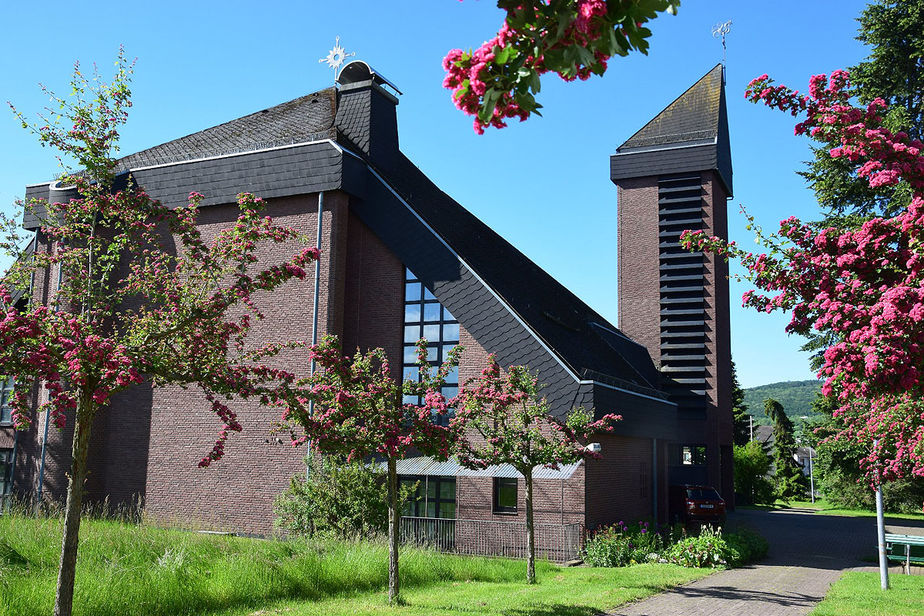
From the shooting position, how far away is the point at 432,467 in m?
20.7

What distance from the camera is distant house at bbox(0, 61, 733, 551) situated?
67.1 ft

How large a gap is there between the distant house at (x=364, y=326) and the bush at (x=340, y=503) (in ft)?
5.33

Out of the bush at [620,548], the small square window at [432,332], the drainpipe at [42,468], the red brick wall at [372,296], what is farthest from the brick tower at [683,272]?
the drainpipe at [42,468]

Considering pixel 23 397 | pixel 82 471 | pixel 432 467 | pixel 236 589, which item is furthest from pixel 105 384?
pixel 432 467

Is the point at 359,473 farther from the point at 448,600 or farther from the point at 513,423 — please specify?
the point at 448,600

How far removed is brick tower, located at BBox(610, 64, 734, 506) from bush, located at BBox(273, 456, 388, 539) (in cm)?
1801

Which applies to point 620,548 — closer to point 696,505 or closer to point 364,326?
point 696,505

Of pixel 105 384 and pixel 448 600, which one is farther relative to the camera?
pixel 448 600

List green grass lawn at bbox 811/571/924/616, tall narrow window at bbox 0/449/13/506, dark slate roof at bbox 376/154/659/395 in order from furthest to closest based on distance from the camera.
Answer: tall narrow window at bbox 0/449/13/506 → dark slate roof at bbox 376/154/659/395 → green grass lawn at bbox 811/571/924/616

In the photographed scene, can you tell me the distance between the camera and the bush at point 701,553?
60.4 feet

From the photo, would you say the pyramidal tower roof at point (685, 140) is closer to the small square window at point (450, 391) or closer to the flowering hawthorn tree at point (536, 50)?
the small square window at point (450, 391)

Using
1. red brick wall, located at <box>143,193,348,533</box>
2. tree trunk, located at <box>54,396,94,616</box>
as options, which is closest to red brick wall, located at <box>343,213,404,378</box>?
red brick wall, located at <box>143,193,348,533</box>

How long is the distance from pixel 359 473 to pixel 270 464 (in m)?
4.05

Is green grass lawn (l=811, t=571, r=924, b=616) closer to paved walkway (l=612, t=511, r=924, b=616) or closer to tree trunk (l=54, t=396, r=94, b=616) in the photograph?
paved walkway (l=612, t=511, r=924, b=616)
